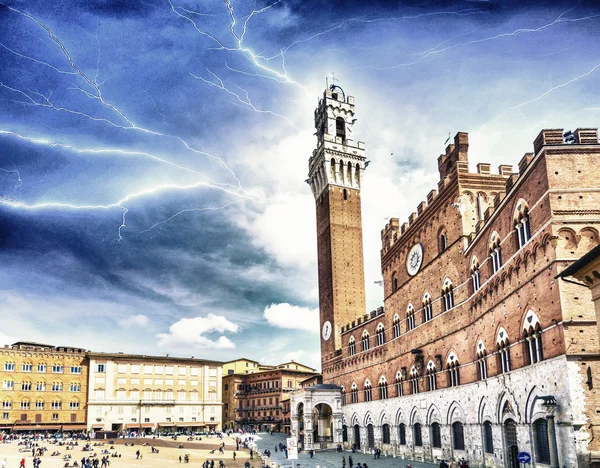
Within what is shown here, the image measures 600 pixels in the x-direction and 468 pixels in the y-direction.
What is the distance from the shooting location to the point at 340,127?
8406cm

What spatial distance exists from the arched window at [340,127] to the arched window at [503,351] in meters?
59.4

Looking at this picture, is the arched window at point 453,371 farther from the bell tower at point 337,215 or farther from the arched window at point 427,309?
the bell tower at point 337,215

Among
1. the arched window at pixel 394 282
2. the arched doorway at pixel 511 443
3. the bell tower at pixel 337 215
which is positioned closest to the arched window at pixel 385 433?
the arched window at pixel 394 282

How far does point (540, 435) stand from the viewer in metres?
22.3

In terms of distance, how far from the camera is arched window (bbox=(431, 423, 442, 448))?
36.9m

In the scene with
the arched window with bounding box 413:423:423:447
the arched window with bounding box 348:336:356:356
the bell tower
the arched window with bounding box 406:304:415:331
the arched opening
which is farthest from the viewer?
the bell tower

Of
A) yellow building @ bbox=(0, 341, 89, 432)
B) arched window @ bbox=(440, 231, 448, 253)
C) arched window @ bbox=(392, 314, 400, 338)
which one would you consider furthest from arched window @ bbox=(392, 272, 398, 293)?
yellow building @ bbox=(0, 341, 89, 432)

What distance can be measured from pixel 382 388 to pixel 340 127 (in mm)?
45477

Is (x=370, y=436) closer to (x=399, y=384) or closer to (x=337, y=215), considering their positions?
(x=399, y=384)

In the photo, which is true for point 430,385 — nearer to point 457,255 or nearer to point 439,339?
point 439,339

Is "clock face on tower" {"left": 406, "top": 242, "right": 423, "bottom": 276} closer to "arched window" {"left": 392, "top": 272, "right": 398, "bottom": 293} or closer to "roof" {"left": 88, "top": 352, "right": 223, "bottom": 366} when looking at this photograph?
"arched window" {"left": 392, "top": 272, "right": 398, "bottom": 293}

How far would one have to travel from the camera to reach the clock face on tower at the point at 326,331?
69606mm

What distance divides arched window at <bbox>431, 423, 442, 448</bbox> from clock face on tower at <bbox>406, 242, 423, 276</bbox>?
11187mm

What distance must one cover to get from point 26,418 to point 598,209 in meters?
83.7
